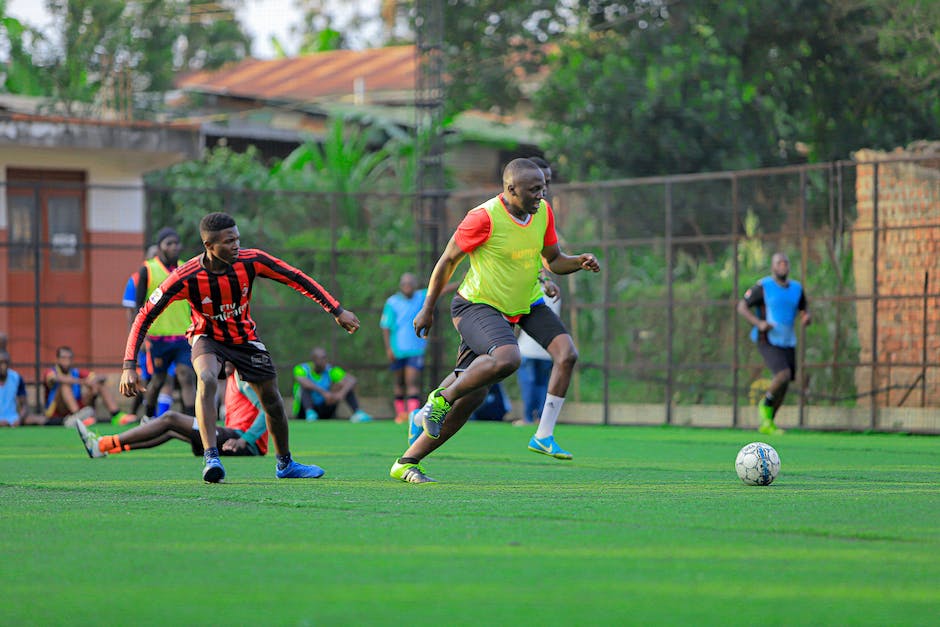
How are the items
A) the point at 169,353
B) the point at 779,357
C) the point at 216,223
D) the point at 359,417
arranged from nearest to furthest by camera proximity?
the point at 216,223 → the point at 169,353 → the point at 779,357 → the point at 359,417

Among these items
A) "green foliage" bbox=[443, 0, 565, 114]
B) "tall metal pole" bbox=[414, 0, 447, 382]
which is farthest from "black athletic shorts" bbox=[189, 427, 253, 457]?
"green foliage" bbox=[443, 0, 565, 114]

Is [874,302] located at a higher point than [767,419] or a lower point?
higher

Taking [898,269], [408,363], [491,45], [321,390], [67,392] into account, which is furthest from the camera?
[491,45]

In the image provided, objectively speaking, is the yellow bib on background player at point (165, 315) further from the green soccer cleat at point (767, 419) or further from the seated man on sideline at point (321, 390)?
the green soccer cleat at point (767, 419)

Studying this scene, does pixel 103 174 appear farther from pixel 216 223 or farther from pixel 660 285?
pixel 216 223

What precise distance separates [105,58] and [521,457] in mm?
22847

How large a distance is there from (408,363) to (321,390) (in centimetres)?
133

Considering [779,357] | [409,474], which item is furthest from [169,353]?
[409,474]

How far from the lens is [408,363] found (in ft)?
66.1

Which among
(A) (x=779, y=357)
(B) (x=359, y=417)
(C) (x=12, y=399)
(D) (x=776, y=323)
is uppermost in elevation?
(D) (x=776, y=323)

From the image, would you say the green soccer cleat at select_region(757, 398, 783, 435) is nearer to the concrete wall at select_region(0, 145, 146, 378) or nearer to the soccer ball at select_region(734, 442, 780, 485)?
the soccer ball at select_region(734, 442, 780, 485)

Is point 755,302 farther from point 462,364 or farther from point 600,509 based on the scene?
point 600,509

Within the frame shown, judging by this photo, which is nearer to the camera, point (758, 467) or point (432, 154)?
point (758, 467)

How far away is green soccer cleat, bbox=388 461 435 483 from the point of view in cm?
895
